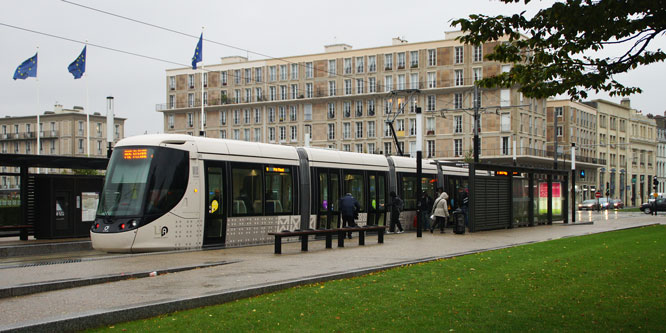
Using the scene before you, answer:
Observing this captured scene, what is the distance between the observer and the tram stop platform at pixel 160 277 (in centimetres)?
923

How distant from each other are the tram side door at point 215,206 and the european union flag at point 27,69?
27903 millimetres

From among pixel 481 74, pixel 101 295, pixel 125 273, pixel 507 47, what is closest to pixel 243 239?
pixel 125 273

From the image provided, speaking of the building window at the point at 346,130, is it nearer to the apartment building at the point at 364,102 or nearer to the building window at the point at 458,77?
the apartment building at the point at 364,102

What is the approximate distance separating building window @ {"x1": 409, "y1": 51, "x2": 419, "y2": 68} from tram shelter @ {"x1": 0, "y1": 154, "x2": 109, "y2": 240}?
70083 millimetres

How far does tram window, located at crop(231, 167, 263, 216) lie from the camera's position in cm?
2019

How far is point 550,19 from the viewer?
29.2 feet

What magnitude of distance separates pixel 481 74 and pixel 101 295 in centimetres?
7935

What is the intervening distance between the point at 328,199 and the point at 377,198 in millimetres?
3607

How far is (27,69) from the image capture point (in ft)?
141

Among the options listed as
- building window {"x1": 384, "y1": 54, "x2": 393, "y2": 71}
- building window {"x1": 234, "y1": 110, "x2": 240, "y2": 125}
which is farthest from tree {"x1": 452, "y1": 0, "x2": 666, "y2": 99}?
building window {"x1": 234, "y1": 110, "x2": 240, "y2": 125}

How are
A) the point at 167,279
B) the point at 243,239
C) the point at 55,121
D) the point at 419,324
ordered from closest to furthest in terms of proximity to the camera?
the point at 419,324
the point at 167,279
the point at 243,239
the point at 55,121

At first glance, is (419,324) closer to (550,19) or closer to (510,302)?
(510,302)

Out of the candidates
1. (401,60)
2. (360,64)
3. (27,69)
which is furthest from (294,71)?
(27,69)

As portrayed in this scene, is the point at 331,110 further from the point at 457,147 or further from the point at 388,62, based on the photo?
the point at 457,147
